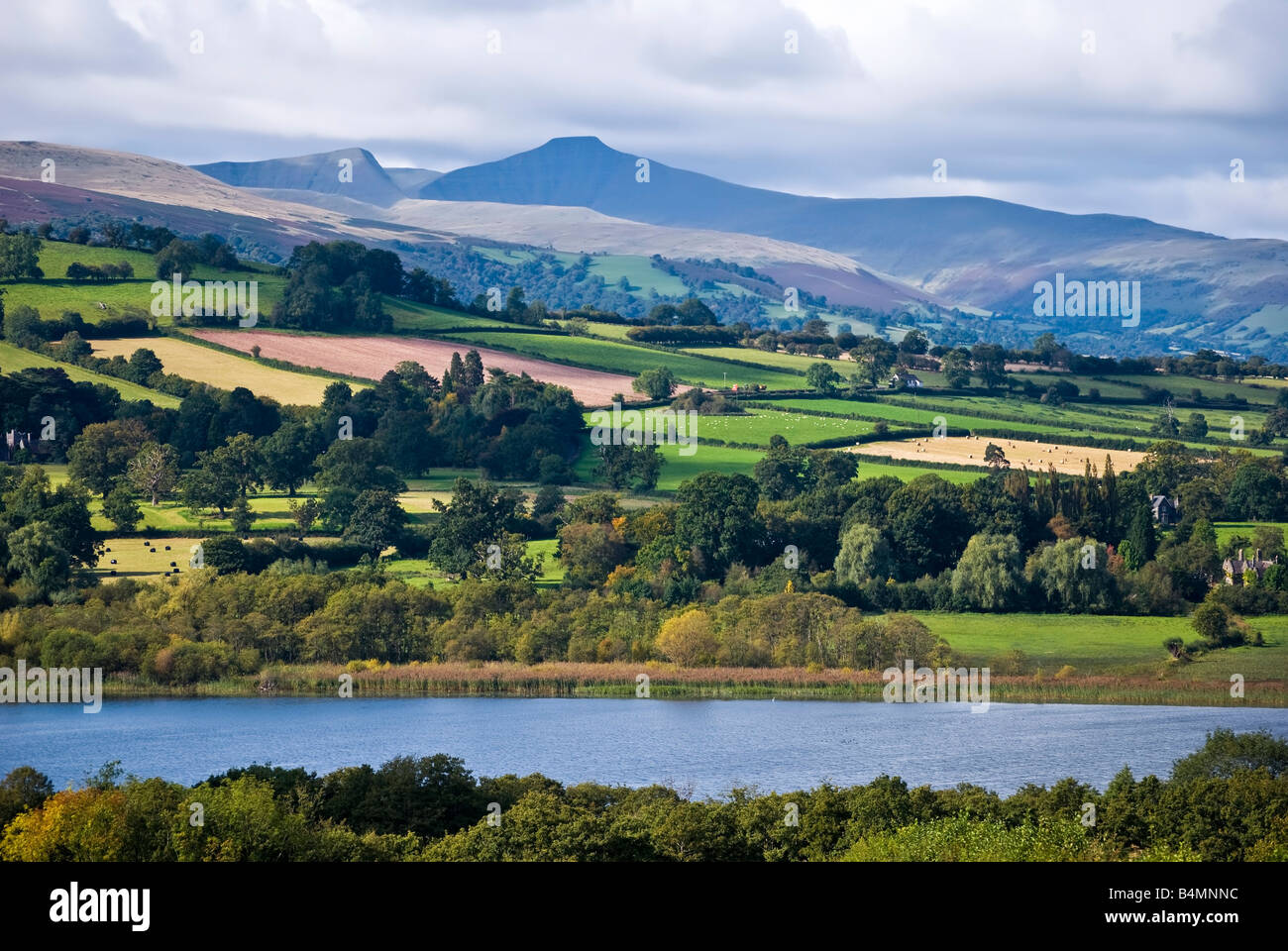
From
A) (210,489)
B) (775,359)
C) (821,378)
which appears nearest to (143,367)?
(210,489)

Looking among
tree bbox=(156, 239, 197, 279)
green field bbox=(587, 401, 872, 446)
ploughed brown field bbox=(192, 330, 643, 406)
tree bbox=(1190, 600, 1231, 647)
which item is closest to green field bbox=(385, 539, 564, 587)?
green field bbox=(587, 401, 872, 446)

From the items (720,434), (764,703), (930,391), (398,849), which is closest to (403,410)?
(720,434)

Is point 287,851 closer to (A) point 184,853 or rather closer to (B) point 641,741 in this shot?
(A) point 184,853

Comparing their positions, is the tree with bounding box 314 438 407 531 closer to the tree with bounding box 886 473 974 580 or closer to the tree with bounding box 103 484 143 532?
the tree with bounding box 103 484 143 532
